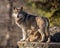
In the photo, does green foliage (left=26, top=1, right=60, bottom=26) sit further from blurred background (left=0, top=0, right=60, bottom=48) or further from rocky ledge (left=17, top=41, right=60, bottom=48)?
rocky ledge (left=17, top=41, right=60, bottom=48)

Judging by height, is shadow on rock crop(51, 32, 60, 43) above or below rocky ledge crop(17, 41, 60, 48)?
above

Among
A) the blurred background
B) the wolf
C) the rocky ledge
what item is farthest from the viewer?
the blurred background

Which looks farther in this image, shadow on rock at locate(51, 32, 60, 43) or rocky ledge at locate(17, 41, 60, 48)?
shadow on rock at locate(51, 32, 60, 43)

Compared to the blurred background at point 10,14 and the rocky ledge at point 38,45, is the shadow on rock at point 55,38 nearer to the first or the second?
the rocky ledge at point 38,45

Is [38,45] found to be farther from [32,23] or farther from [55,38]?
[55,38]

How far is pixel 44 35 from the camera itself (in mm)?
8219

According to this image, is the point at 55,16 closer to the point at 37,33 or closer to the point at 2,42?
the point at 2,42

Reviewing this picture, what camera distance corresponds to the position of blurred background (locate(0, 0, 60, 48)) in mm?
13906

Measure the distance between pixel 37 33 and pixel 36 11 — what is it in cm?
595

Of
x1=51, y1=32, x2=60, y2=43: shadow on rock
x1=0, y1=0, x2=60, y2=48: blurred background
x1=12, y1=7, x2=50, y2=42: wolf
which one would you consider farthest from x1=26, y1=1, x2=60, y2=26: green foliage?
x1=12, y1=7, x2=50, y2=42: wolf

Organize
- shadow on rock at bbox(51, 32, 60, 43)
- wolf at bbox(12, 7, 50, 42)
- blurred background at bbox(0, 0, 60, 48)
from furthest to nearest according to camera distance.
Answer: blurred background at bbox(0, 0, 60, 48) < shadow on rock at bbox(51, 32, 60, 43) < wolf at bbox(12, 7, 50, 42)

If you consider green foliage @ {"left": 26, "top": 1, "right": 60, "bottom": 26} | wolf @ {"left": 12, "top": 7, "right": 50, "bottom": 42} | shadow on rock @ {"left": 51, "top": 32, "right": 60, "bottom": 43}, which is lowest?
shadow on rock @ {"left": 51, "top": 32, "right": 60, "bottom": 43}

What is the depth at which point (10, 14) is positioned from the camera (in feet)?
Result: 46.2

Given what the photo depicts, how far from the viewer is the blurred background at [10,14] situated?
45.6ft
